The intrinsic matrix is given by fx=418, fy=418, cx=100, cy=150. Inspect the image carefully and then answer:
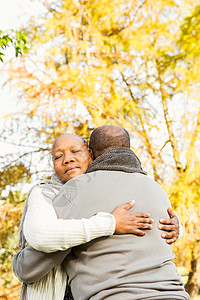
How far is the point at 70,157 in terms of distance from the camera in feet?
7.84

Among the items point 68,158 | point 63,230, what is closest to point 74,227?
point 63,230

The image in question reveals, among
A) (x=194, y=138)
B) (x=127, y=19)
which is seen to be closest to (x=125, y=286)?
(x=194, y=138)

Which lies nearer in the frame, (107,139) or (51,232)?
(51,232)

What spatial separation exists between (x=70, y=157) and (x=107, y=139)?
38cm

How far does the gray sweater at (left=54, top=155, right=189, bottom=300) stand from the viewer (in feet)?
5.44

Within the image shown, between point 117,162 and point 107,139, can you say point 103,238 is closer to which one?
point 117,162

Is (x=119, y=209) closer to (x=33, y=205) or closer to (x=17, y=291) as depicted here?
(x=33, y=205)

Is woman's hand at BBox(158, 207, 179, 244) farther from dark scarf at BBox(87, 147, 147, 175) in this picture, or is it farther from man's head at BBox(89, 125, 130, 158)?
man's head at BBox(89, 125, 130, 158)

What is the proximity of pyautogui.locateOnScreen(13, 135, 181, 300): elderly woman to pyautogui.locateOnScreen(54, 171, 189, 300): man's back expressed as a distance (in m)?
0.05

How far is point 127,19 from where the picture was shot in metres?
9.38

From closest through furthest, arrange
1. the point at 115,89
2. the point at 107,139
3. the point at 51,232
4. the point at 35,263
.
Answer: the point at 51,232, the point at 35,263, the point at 107,139, the point at 115,89

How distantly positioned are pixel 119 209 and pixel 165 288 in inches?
14.5

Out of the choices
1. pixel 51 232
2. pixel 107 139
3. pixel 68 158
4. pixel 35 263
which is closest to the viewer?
pixel 51 232

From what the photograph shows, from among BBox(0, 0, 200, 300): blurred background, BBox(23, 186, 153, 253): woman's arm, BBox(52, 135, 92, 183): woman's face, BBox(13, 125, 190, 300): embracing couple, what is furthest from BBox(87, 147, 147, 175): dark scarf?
BBox(0, 0, 200, 300): blurred background
